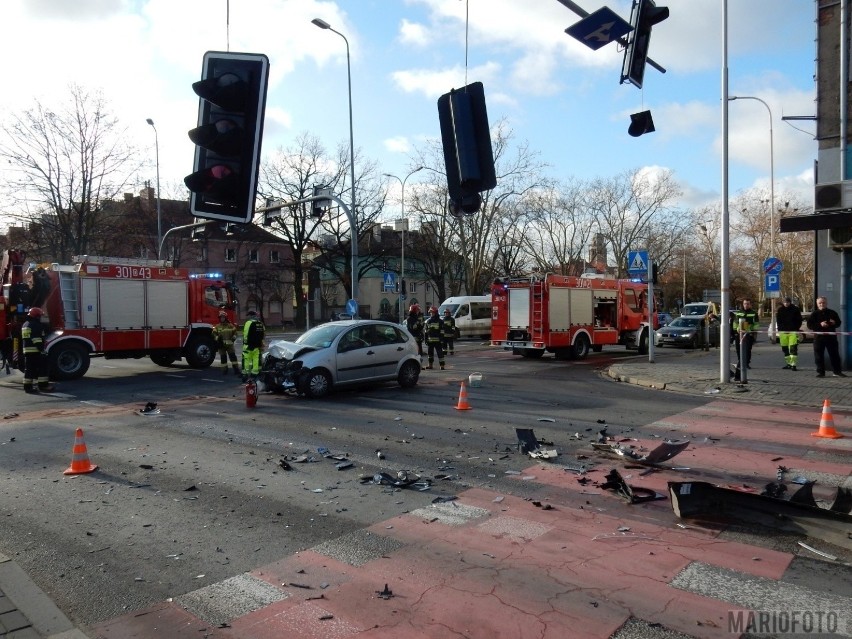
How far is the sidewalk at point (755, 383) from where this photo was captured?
12062 mm

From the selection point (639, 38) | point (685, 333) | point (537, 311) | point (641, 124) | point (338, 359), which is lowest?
point (685, 333)

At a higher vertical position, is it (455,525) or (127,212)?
(127,212)

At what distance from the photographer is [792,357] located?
16.5 meters

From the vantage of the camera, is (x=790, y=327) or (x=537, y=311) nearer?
(x=790, y=327)

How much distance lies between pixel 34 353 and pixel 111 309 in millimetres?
3188

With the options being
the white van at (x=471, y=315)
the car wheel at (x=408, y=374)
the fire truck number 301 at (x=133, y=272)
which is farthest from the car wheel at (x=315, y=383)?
the white van at (x=471, y=315)

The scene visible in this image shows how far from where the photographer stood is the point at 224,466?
7391 millimetres

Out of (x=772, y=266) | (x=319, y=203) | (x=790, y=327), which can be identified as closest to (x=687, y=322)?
(x=772, y=266)

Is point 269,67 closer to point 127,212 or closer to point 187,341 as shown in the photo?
point 187,341

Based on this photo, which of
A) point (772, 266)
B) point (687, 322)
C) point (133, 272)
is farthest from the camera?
point (687, 322)

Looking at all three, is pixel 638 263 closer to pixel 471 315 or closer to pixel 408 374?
pixel 408 374

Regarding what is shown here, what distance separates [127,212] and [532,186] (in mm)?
26233

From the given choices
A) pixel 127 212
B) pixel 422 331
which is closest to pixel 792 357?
pixel 422 331

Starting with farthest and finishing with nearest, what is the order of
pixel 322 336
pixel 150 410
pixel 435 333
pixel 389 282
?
pixel 389 282
pixel 435 333
pixel 322 336
pixel 150 410
